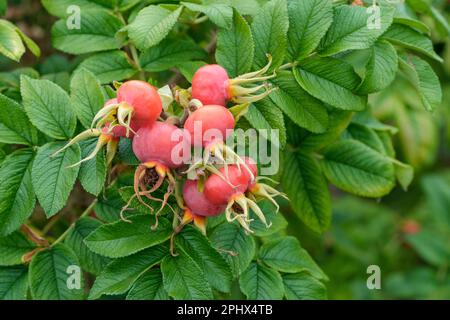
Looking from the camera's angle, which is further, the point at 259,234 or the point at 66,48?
the point at 66,48

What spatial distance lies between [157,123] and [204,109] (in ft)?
0.29

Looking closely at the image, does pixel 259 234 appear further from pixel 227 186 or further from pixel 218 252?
pixel 227 186

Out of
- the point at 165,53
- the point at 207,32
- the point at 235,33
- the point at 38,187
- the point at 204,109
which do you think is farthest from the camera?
the point at 207,32

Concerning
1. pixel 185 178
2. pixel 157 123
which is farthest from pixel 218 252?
pixel 157 123

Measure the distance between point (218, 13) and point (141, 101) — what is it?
0.90 feet

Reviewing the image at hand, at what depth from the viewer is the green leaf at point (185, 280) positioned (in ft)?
4.04

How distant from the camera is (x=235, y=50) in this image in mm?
1337

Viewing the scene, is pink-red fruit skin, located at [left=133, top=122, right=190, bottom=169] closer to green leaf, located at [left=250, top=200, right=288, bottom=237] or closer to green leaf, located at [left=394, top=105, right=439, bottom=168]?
green leaf, located at [left=250, top=200, right=288, bottom=237]

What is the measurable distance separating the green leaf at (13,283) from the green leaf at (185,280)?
1.09ft

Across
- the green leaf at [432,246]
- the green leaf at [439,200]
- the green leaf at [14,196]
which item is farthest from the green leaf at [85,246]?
the green leaf at [439,200]

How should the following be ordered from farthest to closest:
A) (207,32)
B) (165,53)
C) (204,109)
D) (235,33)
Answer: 1. (207,32)
2. (165,53)
3. (235,33)
4. (204,109)

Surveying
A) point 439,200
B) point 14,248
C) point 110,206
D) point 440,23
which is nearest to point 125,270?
point 110,206

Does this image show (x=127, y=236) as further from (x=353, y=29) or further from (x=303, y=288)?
(x=353, y=29)

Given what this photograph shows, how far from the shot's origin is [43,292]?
134 cm
